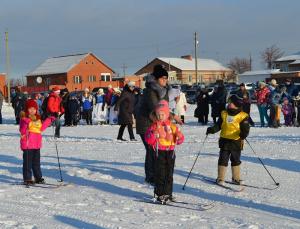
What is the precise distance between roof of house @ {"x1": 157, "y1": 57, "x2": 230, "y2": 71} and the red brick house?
1874cm

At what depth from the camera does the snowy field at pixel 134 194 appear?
603cm

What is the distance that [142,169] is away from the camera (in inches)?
368

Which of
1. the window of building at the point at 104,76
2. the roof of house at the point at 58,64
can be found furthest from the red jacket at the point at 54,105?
the window of building at the point at 104,76

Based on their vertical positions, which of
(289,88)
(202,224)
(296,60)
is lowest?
(202,224)

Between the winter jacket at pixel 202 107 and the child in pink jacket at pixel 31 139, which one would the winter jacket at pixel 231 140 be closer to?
the child in pink jacket at pixel 31 139

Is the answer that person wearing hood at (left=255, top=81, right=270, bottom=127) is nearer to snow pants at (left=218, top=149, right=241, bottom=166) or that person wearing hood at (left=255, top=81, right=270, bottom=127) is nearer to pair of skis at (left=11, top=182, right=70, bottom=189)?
snow pants at (left=218, top=149, right=241, bottom=166)

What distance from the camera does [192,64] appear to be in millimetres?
95562

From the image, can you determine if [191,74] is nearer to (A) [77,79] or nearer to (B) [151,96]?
(A) [77,79]

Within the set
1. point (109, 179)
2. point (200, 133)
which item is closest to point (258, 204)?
point (109, 179)

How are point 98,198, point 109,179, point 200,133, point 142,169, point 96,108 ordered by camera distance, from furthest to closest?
point 96,108 → point 200,133 → point 142,169 → point 109,179 → point 98,198

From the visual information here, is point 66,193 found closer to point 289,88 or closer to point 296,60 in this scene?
point 289,88

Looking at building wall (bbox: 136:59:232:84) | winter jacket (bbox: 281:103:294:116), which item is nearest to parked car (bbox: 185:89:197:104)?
winter jacket (bbox: 281:103:294:116)

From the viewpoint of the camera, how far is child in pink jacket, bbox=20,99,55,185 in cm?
825

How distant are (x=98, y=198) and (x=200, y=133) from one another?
9.30 meters
